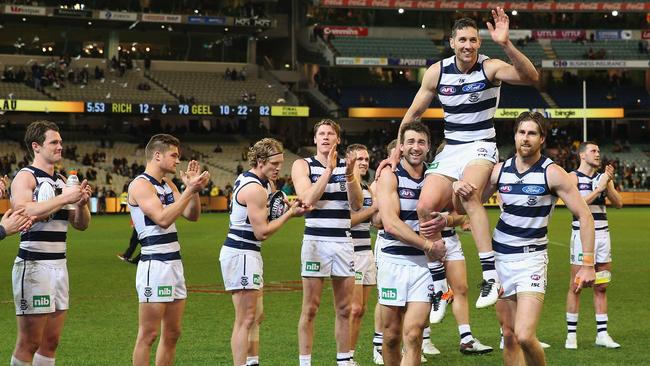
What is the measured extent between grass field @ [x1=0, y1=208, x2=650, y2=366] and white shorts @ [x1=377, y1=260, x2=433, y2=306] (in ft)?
8.76

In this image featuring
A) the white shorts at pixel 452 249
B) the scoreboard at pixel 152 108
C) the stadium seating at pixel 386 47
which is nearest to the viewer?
the white shorts at pixel 452 249

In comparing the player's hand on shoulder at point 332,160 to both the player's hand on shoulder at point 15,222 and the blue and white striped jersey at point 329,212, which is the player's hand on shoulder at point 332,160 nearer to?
the blue and white striped jersey at point 329,212

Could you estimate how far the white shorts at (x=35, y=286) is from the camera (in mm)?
9352

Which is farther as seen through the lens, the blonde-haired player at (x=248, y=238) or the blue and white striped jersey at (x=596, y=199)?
the blue and white striped jersey at (x=596, y=199)

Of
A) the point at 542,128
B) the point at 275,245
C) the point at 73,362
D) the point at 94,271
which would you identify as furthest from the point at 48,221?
the point at 275,245

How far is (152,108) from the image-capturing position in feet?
193

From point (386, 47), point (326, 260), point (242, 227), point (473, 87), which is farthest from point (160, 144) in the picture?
point (386, 47)

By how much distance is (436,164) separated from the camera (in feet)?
31.8

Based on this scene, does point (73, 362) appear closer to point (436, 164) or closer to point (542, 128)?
point (436, 164)

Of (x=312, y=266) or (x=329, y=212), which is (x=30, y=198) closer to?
(x=312, y=266)

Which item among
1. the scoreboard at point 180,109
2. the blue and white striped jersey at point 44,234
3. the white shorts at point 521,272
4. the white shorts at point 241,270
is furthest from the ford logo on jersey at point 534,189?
the scoreboard at point 180,109

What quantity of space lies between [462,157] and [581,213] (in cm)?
122

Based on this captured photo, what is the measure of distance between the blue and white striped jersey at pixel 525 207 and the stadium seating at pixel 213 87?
52.6 m

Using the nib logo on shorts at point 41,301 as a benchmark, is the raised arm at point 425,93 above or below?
above
